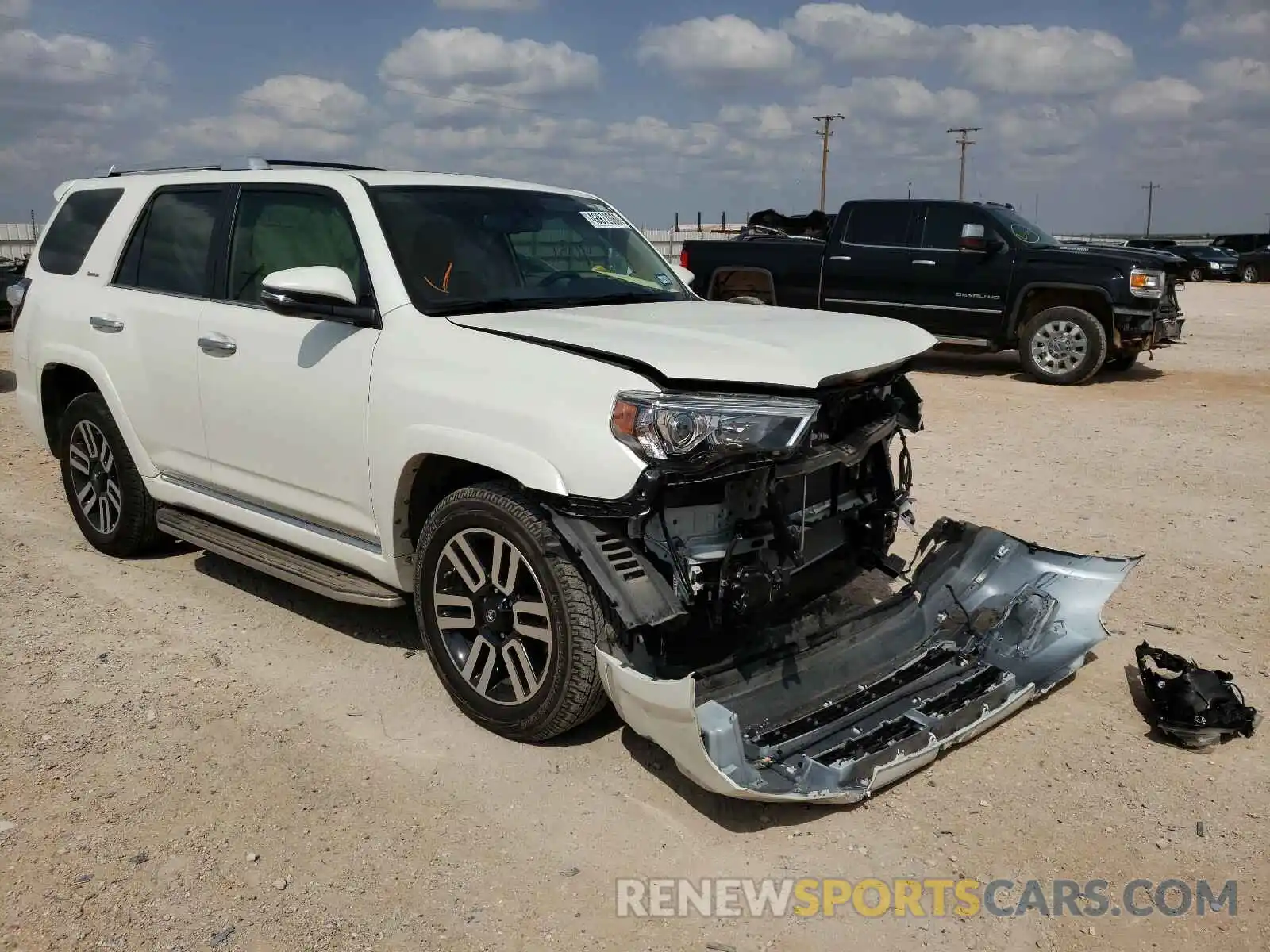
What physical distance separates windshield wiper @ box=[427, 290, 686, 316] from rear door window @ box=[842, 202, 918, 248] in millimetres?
8749

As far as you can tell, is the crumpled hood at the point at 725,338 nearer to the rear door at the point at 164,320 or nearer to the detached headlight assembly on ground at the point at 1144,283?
the rear door at the point at 164,320

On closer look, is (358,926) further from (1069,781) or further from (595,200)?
(595,200)

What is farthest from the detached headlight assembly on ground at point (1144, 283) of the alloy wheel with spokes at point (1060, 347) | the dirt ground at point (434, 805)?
the dirt ground at point (434, 805)

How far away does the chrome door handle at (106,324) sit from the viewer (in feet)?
16.8

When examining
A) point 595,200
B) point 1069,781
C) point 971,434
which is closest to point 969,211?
point 971,434

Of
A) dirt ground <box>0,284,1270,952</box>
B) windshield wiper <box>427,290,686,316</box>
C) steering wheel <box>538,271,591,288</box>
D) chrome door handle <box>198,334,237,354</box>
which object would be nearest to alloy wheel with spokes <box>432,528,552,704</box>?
dirt ground <box>0,284,1270,952</box>

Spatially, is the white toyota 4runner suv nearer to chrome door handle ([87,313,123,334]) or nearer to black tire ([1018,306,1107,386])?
chrome door handle ([87,313,123,334])

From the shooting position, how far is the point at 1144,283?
1126cm

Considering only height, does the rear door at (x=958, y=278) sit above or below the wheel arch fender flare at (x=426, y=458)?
above

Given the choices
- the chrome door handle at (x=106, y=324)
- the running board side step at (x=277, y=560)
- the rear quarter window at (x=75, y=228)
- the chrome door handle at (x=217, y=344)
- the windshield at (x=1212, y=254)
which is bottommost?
the running board side step at (x=277, y=560)

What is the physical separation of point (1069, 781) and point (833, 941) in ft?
3.94

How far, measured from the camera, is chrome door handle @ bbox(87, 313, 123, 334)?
16.8 feet

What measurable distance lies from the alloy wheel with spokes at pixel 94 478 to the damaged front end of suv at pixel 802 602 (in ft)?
10.8

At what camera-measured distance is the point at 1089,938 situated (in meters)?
2.77
